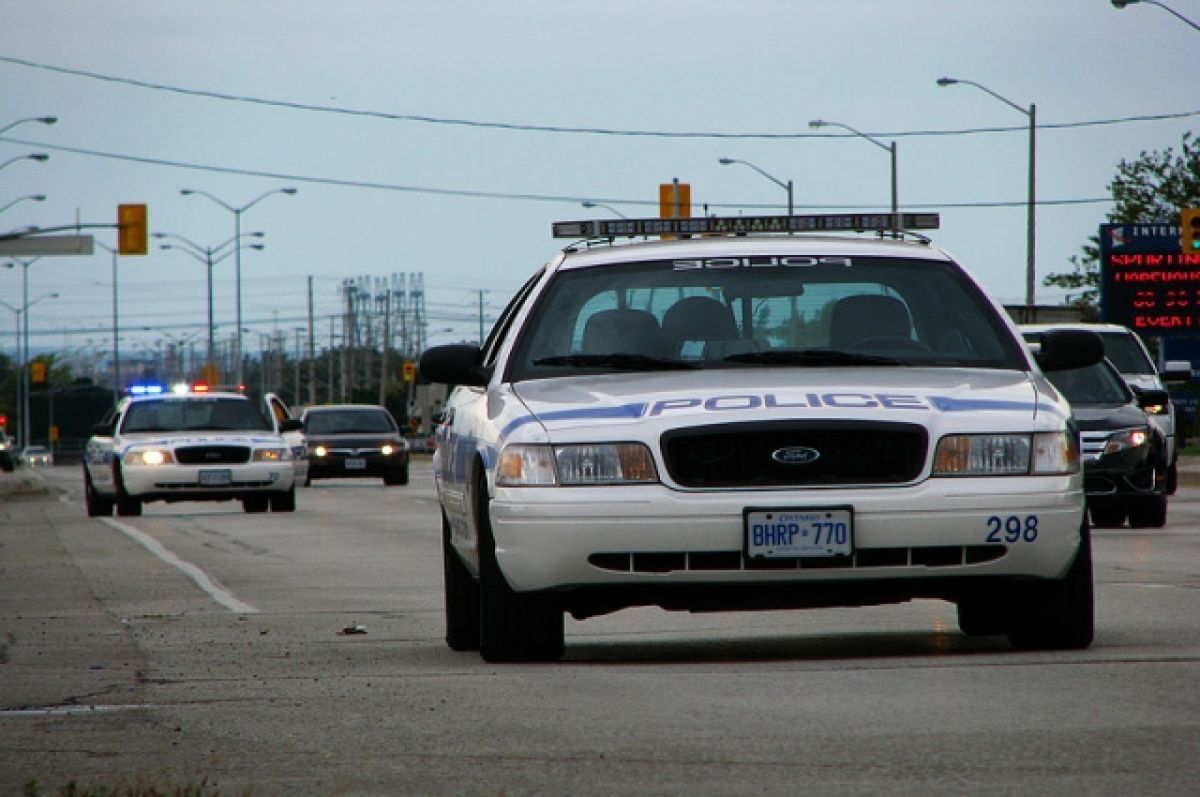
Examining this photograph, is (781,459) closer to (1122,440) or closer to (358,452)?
(1122,440)

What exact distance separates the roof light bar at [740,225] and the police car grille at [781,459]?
2.06 meters

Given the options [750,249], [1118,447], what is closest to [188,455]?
[1118,447]

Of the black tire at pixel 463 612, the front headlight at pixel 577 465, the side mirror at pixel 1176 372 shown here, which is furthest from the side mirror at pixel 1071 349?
the side mirror at pixel 1176 372

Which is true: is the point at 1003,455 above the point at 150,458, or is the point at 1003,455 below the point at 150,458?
above

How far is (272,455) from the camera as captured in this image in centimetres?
3059

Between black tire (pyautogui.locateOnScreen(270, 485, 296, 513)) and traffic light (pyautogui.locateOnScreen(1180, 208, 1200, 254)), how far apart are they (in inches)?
738

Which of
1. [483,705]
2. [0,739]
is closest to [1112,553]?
[483,705]

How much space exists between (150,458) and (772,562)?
71.4 ft

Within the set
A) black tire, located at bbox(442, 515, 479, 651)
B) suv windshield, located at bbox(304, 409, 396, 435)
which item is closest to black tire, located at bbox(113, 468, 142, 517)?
suv windshield, located at bbox(304, 409, 396, 435)

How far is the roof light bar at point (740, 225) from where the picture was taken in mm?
11031

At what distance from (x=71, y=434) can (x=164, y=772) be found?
507 feet

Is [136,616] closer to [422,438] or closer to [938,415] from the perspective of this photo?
[938,415]

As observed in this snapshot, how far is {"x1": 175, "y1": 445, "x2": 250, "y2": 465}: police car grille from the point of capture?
30062 millimetres

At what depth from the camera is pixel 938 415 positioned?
9.20m
